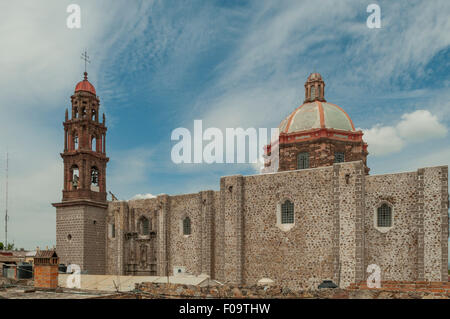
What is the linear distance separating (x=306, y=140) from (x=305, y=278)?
8.68 m

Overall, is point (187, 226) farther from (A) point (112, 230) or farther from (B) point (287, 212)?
(B) point (287, 212)

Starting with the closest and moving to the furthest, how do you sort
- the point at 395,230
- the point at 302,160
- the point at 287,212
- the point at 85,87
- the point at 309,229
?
the point at 395,230 → the point at 309,229 → the point at 287,212 → the point at 302,160 → the point at 85,87

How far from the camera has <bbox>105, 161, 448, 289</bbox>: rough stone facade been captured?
66.8 ft

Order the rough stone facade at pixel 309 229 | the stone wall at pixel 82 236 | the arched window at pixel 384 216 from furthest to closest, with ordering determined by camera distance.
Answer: the stone wall at pixel 82 236 < the arched window at pixel 384 216 < the rough stone facade at pixel 309 229

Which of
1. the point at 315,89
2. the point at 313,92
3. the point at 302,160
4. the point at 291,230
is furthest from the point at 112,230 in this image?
the point at 315,89

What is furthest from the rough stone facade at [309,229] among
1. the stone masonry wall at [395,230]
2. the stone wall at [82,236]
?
the stone wall at [82,236]

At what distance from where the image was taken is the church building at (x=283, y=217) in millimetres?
20844

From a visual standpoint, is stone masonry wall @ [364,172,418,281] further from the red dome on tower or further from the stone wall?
the red dome on tower

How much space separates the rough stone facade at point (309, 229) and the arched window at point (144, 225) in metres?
1.21

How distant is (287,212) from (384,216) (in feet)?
16.1

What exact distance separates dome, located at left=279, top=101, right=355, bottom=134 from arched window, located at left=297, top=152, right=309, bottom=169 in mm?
1663

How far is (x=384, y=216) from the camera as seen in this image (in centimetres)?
2150

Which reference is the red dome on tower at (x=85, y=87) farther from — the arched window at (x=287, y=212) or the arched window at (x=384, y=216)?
the arched window at (x=384, y=216)

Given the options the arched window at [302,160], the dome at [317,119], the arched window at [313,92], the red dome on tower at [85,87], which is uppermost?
the red dome on tower at [85,87]
